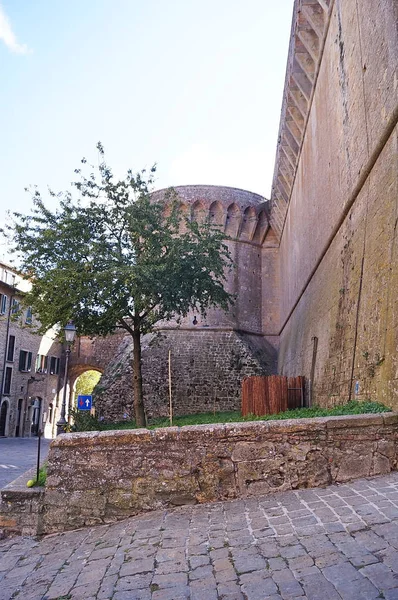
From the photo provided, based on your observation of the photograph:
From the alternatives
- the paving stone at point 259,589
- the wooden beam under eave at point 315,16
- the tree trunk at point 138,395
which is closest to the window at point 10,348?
the tree trunk at point 138,395

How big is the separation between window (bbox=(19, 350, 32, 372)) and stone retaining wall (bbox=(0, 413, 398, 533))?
2488 cm

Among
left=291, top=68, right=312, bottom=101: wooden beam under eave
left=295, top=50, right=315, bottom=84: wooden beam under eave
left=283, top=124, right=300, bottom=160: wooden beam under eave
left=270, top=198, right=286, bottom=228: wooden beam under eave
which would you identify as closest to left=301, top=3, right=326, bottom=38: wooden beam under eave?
left=295, top=50, right=315, bottom=84: wooden beam under eave

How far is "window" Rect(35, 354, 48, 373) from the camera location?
30581 millimetres

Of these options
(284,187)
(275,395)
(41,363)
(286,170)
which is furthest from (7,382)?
(286,170)

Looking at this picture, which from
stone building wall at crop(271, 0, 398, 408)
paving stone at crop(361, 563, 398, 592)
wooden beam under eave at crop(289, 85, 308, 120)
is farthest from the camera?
wooden beam under eave at crop(289, 85, 308, 120)

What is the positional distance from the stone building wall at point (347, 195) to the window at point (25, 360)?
17933 millimetres

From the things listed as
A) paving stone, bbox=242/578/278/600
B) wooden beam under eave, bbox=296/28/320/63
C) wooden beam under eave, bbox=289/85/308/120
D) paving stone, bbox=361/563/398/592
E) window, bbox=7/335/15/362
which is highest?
wooden beam under eave, bbox=296/28/320/63

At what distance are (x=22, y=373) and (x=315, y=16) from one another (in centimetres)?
2390

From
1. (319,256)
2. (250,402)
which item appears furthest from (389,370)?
(250,402)

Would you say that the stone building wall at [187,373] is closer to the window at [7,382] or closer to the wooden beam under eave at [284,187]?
the wooden beam under eave at [284,187]

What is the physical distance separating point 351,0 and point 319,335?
710 centimetres

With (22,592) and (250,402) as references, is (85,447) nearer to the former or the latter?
(22,592)

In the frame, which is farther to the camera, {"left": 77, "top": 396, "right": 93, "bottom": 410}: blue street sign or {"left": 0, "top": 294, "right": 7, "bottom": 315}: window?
{"left": 0, "top": 294, "right": 7, "bottom": 315}: window

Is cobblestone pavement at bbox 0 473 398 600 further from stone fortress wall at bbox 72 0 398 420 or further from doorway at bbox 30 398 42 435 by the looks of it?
doorway at bbox 30 398 42 435
